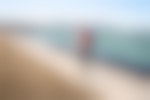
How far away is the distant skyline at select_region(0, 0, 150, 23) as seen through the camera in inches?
25.0

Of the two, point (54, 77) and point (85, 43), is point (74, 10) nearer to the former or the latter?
point (85, 43)

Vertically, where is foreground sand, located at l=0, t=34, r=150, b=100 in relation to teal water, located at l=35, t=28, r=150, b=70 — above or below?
below

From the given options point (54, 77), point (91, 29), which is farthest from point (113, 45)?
point (54, 77)

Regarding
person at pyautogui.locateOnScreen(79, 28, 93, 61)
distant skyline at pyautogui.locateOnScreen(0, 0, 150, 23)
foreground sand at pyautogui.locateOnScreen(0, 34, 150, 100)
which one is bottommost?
foreground sand at pyautogui.locateOnScreen(0, 34, 150, 100)

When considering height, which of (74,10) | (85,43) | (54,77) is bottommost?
(54,77)

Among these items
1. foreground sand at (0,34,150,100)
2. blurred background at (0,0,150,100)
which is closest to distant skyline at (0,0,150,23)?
blurred background at (0,0,150,100)

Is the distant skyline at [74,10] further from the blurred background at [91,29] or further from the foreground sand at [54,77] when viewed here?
the foreground sand at [54,77]

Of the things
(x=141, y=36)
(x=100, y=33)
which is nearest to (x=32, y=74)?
(x=100, y=33)

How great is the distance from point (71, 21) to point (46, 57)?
0.17m

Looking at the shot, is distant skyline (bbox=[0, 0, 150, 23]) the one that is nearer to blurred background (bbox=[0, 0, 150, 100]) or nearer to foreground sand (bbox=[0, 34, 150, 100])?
blurred background (bbox=[0, 0, 150, 100])

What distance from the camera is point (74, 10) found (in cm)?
65

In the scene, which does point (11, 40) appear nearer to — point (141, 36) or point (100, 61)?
point (100, 61)

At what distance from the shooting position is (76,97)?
27.0 inches

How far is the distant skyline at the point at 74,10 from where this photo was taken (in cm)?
64
